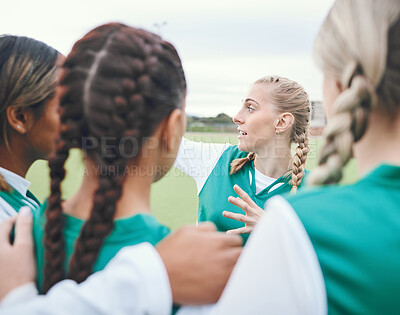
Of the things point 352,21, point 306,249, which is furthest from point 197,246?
point 352,21

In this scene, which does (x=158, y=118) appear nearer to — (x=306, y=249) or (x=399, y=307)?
(x=306, y=249)

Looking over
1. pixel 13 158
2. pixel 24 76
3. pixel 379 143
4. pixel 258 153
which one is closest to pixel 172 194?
pixel 258 153

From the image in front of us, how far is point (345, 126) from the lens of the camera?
0.59 meters

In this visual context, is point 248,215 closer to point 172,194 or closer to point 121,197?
point 121,197

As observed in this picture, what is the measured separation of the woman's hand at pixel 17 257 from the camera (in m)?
0.68

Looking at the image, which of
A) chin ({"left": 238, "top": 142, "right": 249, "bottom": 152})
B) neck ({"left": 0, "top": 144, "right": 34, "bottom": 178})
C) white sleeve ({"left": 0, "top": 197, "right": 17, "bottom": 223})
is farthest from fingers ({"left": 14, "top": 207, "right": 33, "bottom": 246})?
chin ({"left": 238, "top": 142, "right": 249, "bottom": 152})

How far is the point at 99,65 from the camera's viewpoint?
70 cm

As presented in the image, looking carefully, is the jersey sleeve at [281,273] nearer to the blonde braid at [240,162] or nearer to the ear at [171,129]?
the ear at [171,129]

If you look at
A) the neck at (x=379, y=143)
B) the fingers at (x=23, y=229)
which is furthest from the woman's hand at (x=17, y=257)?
the neck at (x=379, y=143)

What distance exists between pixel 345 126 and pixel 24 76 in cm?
91

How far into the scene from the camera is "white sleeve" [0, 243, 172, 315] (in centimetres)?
58

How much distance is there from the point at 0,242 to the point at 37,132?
0.45 metres

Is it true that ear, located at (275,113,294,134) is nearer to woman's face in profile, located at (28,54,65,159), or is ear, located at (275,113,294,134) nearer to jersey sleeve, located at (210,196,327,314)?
woman's face in profile, located at (28,54,65,159)

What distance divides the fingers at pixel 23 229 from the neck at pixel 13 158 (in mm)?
399
